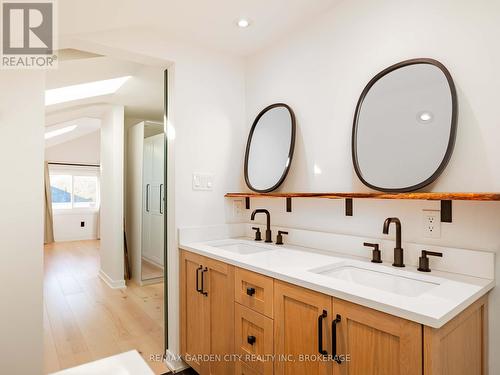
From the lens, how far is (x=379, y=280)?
1.40 meters

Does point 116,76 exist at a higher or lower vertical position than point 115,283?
higher

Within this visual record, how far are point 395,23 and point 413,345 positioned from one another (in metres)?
1.50

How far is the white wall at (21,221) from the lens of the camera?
1.56 m

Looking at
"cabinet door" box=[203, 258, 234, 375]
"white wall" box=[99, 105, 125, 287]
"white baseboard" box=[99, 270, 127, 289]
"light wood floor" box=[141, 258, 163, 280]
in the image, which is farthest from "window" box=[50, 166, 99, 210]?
"cabinet door" box=[203, 258, 234, 375]

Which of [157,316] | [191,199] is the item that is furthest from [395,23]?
[157,316]

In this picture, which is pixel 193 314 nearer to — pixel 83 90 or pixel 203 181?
pixel 203 181

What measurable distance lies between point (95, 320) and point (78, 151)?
613 centimetres

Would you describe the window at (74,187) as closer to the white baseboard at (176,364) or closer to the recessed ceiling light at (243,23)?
the white baseboard at (176,364)

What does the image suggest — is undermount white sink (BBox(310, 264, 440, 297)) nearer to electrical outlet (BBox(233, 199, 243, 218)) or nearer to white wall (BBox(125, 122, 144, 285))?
electrical outlet (BBox(233, 199, 243, 218))

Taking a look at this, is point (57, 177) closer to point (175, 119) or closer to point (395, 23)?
point (175, 119)

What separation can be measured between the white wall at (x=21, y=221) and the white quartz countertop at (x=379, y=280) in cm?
90

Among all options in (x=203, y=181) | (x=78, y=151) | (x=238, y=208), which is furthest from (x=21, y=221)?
(x=78, y=151)

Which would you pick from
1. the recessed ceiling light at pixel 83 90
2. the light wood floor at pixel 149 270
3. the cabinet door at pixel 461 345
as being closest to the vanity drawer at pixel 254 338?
the cabinet door at pixel 461 345

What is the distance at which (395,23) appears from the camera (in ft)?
5.12
